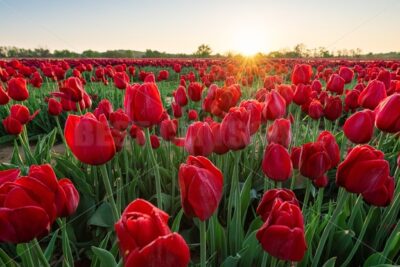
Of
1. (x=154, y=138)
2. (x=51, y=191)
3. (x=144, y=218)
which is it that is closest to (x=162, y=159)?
(x=154, y=138)

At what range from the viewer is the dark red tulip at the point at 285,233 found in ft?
3.02

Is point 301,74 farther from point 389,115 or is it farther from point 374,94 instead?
point 389,115

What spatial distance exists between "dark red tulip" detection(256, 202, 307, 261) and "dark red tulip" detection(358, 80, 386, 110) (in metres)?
1.65

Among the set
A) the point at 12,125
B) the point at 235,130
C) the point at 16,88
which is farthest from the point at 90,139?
the point at 16,88

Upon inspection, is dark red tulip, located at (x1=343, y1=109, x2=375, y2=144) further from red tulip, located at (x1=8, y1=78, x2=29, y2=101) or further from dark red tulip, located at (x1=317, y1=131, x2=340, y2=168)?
red tulip, located at (x1=8, y1=78, x2=29, y2=101)

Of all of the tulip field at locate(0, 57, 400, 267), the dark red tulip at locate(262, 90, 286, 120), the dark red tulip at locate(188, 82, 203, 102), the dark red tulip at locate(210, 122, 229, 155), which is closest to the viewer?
the tulip field at locate(0, 57, 400, 267)

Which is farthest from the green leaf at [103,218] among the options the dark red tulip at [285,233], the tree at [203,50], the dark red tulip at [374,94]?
the tree at [203,50]

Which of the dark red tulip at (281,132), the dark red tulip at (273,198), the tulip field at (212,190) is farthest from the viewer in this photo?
the dark red tulip at (281,132)

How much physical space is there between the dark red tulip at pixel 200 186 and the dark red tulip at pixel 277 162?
1.61 ft

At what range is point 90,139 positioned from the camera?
3.85ft

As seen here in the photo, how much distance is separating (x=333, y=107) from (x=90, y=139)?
1833 millimetres

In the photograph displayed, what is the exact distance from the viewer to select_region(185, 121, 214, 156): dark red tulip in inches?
58.2

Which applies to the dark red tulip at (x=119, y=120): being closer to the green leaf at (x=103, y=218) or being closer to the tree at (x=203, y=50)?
the green leaf at (x=103, y=218)

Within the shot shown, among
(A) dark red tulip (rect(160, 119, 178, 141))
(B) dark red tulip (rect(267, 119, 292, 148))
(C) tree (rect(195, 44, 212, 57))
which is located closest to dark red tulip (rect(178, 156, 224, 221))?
(B) dark red tulip (rect(267, 119, 292, 148))
